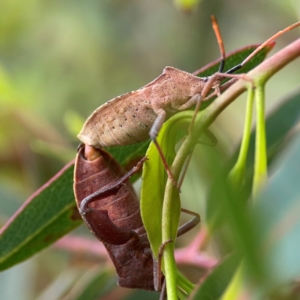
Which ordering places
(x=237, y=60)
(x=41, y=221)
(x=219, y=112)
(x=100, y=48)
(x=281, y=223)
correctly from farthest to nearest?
(x=100, y=48) < (x=41, y=221) < (x=237, y=60) < (x=219, y=112) < (x=281, y=223)

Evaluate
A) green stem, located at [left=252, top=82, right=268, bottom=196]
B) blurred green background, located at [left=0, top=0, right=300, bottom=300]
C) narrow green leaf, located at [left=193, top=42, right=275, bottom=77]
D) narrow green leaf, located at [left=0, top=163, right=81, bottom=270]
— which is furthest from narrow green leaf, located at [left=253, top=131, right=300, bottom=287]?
blurred green background, located at [left=0, top=0, right=300, bottom=300]

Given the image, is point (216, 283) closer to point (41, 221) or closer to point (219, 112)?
point (219, 112)

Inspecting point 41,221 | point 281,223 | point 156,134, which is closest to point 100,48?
point 41,221

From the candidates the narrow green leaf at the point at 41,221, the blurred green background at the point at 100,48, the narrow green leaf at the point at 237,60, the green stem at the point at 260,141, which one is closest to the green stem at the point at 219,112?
the green stem at the point at 260,141

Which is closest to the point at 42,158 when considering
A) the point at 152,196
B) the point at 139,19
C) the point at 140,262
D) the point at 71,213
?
the point at 139,19

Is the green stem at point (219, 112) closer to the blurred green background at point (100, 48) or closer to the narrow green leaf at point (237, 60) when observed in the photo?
the narrow green leaf at point (237, 60)

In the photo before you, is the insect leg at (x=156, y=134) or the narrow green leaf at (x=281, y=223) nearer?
the narrow green leaf at (x=281, y=223)
